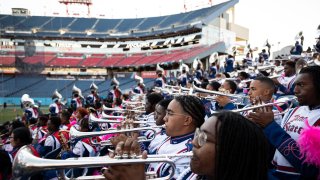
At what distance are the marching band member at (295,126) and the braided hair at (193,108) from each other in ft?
1.70

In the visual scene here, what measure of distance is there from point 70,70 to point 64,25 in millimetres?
9766

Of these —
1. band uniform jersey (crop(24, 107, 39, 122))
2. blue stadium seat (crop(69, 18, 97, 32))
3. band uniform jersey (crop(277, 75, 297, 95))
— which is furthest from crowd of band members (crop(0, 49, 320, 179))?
blue stadium seat (crop(69, 18, 97, 32))

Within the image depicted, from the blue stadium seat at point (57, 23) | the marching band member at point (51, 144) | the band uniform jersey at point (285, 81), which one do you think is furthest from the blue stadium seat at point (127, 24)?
the marching band member at point (51, 144)

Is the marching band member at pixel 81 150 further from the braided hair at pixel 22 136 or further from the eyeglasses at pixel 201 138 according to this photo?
the eyeglasses at pixel 201 138

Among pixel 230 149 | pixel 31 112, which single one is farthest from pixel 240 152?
pixel 31 112

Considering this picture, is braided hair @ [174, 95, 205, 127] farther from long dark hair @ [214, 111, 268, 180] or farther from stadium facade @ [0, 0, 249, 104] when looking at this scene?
stadium facade @ [0, 0, 249, 104]

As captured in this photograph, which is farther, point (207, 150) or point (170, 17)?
point (170, 17)

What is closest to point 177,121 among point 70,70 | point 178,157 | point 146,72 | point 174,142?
point 174,142

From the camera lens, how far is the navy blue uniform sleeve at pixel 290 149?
72.3 inches

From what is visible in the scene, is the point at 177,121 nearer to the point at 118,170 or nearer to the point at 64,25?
the point at 118,170

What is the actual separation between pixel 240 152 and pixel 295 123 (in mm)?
1042

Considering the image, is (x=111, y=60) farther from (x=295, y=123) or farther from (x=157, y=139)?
(x=295, y=123)

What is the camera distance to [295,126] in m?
2.17

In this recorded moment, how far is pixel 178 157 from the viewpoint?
226cm
